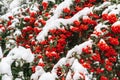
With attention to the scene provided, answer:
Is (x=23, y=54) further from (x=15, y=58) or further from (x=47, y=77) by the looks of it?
(x=47, y=77)

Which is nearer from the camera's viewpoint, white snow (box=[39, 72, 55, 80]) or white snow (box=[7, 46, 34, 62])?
white snow (box=[39, 72, 55, 80])

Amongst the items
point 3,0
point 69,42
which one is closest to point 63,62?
point 69,42

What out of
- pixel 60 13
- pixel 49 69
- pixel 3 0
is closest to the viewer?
pixel 49 69

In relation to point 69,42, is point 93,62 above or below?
below

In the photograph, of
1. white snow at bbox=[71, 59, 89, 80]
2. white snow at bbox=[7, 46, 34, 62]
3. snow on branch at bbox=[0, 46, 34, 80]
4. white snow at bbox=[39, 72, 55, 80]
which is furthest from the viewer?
white snow at bbox=[7, 46, 34, 62]

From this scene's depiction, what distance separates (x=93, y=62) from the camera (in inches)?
138

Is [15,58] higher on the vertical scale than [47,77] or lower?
higher

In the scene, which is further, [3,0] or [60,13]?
[3,0]

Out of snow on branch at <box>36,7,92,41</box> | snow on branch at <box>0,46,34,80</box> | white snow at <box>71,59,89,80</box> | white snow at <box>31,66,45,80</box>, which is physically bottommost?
white snow at <box>71,59,89,80</box>

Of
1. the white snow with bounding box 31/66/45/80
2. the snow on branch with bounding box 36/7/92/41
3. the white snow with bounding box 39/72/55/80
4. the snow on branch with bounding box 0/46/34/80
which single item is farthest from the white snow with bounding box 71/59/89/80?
the snow on branch with bounding box 36/7/92/41

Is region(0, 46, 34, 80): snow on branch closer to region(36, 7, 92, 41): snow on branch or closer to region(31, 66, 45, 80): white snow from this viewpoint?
region(31, 66, 45, 80): white snow

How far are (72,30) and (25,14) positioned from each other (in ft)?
5.47

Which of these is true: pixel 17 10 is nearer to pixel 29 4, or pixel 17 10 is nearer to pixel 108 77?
pixel 29 4

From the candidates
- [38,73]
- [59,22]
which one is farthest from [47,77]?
[59,22]
